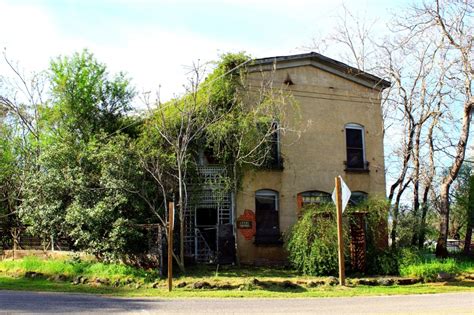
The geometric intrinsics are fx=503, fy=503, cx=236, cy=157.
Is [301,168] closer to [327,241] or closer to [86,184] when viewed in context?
[327,241]

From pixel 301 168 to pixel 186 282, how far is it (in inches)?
352

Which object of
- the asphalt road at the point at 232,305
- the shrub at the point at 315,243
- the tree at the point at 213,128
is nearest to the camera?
the asphalt road at the point at 232,305

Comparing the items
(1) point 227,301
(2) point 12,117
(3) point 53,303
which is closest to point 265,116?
(1) point 227,301

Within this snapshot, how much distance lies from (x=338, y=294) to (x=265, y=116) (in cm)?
832

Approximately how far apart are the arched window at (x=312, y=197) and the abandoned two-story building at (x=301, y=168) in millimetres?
45

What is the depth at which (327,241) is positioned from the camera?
18.3 metres

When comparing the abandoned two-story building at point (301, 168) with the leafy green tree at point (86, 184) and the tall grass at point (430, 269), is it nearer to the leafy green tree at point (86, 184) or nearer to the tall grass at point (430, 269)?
the leafy green tree at point (86, 184)

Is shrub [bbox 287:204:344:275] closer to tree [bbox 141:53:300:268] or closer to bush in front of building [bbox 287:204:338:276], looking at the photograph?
bush in front of building [bbox 287:204:338:276]

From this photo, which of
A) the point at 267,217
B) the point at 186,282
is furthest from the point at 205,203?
the point at 186,282

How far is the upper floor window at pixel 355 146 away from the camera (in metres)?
24.1

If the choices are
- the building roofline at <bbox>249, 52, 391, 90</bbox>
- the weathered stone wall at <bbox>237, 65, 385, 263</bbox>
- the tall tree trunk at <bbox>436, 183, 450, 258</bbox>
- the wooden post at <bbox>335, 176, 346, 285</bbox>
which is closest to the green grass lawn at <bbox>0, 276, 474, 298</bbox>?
the wooden post at <bbox>335, 176, 346, 285</bbox>

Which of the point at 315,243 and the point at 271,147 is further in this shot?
the point at 271,147

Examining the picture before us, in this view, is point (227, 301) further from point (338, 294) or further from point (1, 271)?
point (1, 271)

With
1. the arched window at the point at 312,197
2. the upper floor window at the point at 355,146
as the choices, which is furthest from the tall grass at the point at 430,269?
the upper floor window at the point at 355,146
